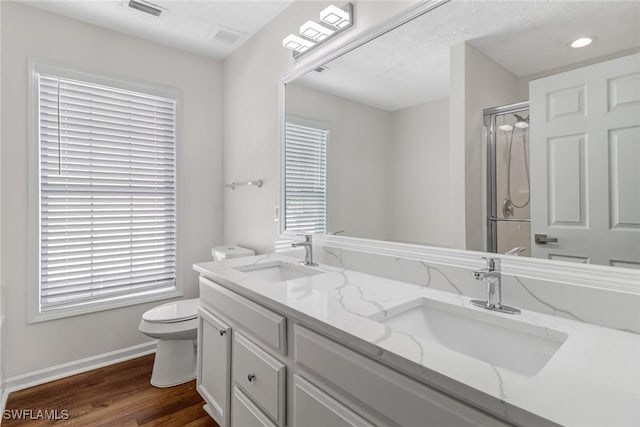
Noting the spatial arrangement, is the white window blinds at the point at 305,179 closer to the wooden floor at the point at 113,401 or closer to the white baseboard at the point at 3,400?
the wooden floor at the point at 113,401

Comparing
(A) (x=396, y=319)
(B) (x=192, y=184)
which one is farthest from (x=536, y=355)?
(B) (x=192, y=184)

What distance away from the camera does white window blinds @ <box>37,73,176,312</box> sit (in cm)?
214

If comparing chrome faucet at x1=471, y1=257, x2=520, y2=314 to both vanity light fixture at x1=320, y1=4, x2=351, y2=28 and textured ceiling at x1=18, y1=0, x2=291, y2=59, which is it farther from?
textured ceiling at x1=18, y1=0, x2=291, y2=59

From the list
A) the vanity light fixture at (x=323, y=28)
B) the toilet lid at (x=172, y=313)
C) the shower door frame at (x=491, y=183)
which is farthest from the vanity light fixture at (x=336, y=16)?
the toilet lid at (x=172, y=313)

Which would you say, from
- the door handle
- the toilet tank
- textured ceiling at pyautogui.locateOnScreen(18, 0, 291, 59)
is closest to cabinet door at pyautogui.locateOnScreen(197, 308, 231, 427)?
the toilet tank

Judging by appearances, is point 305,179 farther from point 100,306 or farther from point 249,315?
point 100,306

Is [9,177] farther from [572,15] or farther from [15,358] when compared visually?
[572,15]

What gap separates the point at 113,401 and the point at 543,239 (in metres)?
2.38

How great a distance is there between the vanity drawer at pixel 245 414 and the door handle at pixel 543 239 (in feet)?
3.63

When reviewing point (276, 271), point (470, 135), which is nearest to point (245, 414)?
point (276, 271)

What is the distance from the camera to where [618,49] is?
0.87 meters

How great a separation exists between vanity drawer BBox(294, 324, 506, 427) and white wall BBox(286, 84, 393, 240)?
0.71m

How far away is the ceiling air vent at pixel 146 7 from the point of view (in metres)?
2.01

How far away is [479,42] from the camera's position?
115cm
